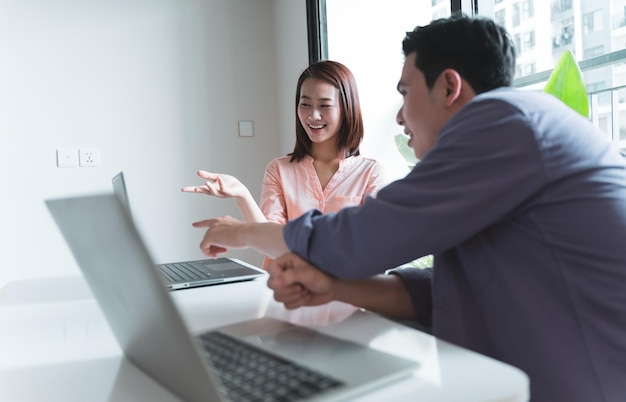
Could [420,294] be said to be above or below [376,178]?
below

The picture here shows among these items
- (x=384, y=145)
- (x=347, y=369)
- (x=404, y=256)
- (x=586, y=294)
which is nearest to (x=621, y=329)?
(x=586, y=294)

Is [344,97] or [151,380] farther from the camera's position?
[344,97]

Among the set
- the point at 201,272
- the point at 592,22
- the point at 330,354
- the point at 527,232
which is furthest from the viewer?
the point at 592,22

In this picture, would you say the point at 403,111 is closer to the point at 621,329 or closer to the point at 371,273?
the point at 371,273

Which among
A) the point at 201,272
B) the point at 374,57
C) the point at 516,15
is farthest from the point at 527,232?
the point at 374,57

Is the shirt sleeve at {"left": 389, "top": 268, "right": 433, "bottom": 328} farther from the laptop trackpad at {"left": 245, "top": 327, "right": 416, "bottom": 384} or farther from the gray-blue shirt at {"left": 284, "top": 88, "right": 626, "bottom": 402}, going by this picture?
the laptop trackpad at {"left": 245, "top": 327, "right": 416, "bottom": 384}

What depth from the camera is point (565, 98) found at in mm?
1515

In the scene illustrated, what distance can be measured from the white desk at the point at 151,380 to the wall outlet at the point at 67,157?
1.91m

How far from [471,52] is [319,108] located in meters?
1.28

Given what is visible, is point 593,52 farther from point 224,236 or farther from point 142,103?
point 142,103

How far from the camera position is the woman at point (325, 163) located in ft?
7.28

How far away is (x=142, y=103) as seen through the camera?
122 inches

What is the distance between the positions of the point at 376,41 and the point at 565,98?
173cm

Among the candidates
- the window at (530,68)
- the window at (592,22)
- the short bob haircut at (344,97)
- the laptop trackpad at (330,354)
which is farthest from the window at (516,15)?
the laptop trackpad at (330,354)
